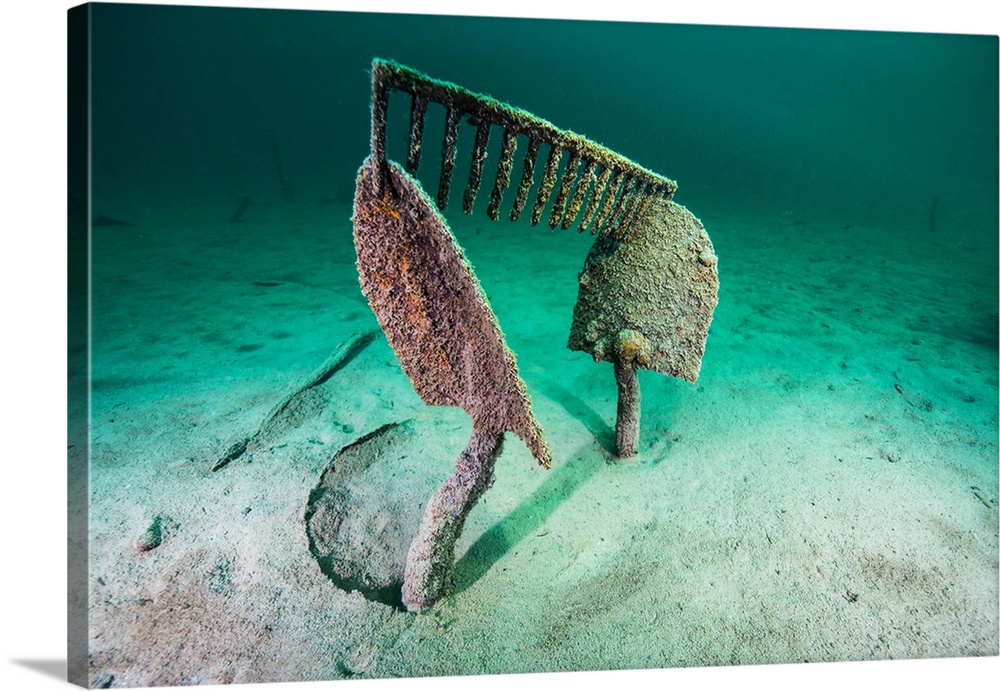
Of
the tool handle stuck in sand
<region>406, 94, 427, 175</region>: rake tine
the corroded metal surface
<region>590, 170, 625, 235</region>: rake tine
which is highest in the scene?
<region>406, 94, 427, 175</region>: rake tine

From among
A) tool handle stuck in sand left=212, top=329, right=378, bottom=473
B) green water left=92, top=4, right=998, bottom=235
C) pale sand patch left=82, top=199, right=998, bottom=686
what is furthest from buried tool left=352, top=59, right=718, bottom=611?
green water left=92, top=4, right=998, bottom=235

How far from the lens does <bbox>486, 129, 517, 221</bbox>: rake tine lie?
1915mm

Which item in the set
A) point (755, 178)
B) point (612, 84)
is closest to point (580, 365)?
point (755, 178)

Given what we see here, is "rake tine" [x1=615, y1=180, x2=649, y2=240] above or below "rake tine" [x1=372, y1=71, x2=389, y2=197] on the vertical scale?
below

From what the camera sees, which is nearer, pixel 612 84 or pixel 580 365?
pixel 580 365

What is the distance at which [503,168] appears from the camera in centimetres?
202

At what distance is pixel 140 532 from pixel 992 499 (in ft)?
18.1

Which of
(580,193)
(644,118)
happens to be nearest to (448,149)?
(580,193)

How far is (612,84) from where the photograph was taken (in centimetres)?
5897

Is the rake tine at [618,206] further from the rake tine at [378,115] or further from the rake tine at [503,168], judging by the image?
the rake tine at [378,115]

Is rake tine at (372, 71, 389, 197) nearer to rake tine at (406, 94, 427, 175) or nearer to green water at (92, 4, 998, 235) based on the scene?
rake tine at (406, 94, 427, 175)

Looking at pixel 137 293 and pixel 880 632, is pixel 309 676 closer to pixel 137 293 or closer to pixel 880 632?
pixel 880 632

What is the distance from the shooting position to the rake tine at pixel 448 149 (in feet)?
5.48

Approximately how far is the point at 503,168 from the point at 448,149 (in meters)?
0.32
